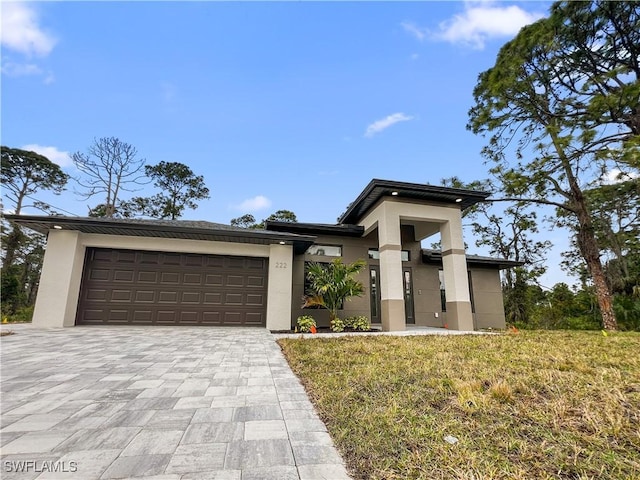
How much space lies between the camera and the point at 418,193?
8.85m

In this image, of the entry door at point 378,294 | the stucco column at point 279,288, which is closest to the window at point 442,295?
the entry door at point 378,294

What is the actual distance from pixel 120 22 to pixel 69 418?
10104 millimetres

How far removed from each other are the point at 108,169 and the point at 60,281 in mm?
13568

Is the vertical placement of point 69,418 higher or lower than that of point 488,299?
lower

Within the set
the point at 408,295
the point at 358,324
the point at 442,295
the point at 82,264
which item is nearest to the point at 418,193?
the point at 408,295

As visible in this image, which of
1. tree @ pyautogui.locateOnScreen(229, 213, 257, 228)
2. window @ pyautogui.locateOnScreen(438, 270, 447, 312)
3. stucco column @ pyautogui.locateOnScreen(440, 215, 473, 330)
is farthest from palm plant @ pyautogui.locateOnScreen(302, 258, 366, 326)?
tree @ pyautogui.locateOnScreen(229, 213, 257, 228)

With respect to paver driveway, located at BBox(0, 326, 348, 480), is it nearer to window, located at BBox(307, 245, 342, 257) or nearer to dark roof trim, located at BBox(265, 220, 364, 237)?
dark roof trim, located at BBox(265, 220, 364, 237)

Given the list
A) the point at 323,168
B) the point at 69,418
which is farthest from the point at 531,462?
the point at 323,168

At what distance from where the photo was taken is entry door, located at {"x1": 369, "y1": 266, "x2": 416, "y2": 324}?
10413mm

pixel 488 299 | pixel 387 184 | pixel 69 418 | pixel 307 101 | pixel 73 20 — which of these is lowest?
pixel 69 418

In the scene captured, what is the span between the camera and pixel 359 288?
8.40m

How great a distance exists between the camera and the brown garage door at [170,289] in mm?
7973

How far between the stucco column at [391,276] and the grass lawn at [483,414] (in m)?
4.41

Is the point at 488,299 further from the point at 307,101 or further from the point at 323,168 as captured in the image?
the point at 307,101
